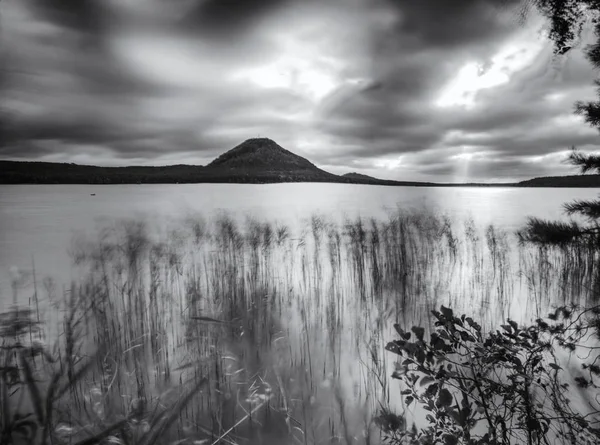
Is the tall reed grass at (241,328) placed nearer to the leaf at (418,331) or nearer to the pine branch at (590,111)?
the leaf at (418,331)

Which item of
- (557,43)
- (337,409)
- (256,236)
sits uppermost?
(557,43)

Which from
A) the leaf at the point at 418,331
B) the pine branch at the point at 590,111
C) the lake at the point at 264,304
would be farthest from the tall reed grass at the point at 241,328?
the pine branch at the point at 590,111

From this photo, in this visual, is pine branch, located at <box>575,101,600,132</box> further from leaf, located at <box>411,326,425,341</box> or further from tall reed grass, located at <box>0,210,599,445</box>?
leaf, located at <box>411,326,425,341</box>

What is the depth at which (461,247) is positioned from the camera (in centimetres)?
1417

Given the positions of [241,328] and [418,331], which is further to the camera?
[241,328]

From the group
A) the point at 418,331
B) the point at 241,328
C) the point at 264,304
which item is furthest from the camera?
the point at 264,304

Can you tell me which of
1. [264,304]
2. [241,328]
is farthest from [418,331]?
[264,304]

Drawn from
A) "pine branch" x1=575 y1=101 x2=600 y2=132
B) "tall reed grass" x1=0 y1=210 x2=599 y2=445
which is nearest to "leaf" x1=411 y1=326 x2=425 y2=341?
"tall reed grass" x1=0 y1=210 x2=599 y2=445

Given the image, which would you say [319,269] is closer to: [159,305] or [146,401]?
[159,305]

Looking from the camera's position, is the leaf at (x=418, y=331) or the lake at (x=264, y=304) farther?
the lake at (x=264, y=304)

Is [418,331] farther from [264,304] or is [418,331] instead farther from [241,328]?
[264,304]

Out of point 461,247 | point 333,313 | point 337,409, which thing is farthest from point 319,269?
point 461,247

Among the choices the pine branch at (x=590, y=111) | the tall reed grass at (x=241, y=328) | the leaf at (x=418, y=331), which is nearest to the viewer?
the leaf at (x=418, y=331)

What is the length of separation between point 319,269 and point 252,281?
8.59 ft
